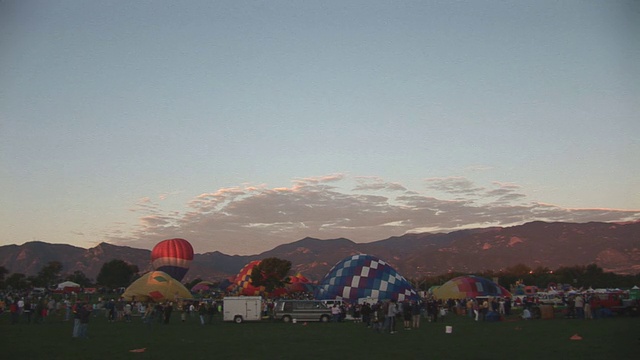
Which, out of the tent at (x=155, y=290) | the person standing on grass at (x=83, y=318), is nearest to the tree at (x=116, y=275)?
the tent at (x=155, y=290)

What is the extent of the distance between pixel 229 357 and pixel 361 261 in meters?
37.7

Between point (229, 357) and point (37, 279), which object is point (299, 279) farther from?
point (229, 357)

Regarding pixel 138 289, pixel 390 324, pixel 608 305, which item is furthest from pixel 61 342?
pixel 138 289

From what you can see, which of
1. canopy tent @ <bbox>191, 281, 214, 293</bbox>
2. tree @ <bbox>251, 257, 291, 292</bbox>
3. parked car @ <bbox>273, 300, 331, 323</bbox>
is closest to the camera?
parked car @ <bbox>273, 300, 331, 323</bbox>

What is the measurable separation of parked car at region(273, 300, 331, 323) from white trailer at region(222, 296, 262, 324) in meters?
1.46

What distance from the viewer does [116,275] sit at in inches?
6270

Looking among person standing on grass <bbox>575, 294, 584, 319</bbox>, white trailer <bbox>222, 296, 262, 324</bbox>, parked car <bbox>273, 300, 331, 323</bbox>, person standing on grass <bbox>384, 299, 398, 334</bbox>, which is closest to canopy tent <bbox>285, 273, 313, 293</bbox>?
parked car <bbox>273, 300, 331, 323</bbox>

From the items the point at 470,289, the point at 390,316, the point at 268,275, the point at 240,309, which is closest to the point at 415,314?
the point at 390,316

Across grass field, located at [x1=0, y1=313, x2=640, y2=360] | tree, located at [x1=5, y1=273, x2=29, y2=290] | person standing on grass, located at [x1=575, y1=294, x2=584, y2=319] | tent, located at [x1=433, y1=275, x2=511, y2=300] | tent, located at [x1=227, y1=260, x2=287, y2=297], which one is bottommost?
grass field, located at [x1=0, y1=313, x2=640, y2=360]

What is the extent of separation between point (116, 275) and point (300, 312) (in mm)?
132867

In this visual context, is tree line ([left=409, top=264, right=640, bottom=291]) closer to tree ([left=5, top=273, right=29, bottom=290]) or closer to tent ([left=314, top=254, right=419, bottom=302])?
tent ([left=314, top=254, right=419, bottom=302])

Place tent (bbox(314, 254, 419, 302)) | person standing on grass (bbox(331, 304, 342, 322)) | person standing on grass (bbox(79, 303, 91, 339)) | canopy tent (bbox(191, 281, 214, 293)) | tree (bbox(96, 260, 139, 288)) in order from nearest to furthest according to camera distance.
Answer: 1. person standing on grass (bbox(79, 303, 91, 339))
2. person standing on grass (bbox(331, 304, 342, 322))
3. tent (bbox(314, 254, 419, 302))
4. canopy tent (bbox(191, 281, 214, 293))
5. tree (bbox(96, 260, 139, 288))

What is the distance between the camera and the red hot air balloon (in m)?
89.9

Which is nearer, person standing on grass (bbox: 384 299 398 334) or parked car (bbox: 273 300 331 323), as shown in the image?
person standing on grass (bbox: 384 299 398 334)
